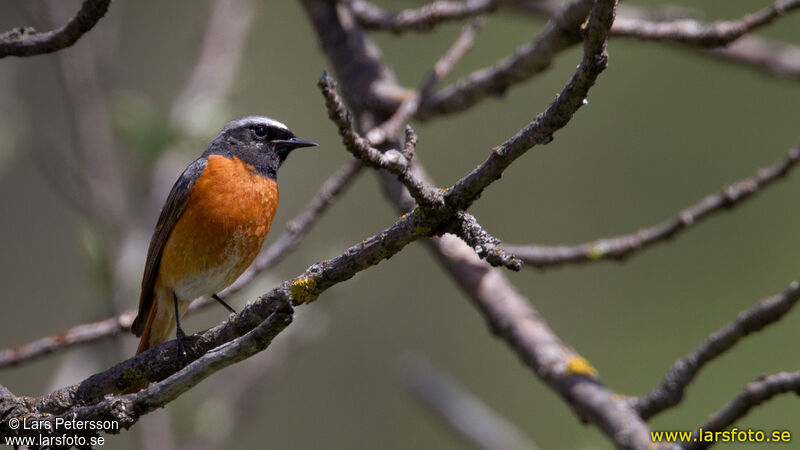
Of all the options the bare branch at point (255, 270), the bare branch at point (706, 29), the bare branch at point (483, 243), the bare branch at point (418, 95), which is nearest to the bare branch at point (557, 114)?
the bare branch at point (483, 243)

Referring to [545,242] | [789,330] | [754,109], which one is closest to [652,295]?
[545,242]

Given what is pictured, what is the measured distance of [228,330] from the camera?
9.31 feet

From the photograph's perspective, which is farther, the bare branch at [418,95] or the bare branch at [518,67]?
the bare branch at [418,95]

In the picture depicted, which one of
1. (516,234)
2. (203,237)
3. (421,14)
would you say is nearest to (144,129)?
(203,237)

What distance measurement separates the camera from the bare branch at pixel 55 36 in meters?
2.49

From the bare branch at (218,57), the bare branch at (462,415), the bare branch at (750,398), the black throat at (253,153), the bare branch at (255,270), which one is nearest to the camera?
the bare branch at (750,398)

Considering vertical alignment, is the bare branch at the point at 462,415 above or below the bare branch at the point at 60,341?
below

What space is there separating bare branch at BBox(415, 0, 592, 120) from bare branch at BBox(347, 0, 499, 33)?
1.39 ft

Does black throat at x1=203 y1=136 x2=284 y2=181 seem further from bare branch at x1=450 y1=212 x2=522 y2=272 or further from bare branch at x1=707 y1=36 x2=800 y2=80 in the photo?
bare branch at x1=707 y1=36 x2=800 y2=80

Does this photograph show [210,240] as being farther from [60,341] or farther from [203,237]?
[60,341]

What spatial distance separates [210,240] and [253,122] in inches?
38.6

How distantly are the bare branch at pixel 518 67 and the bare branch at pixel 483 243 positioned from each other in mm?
1461

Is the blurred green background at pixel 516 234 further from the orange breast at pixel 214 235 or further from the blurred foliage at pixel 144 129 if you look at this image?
the orange breast at pixel 214 235

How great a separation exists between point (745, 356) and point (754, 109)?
10.8 ft
